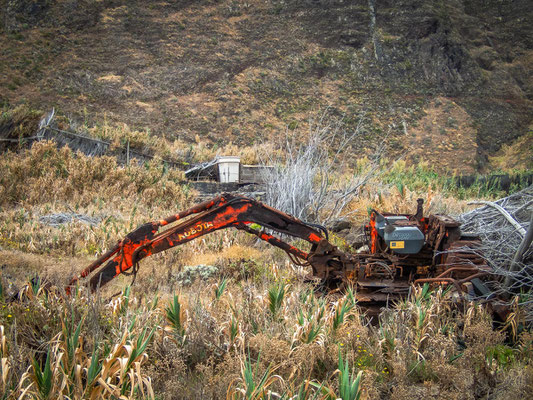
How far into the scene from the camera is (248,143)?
3619cm

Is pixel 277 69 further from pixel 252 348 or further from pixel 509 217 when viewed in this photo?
pixel 252 348

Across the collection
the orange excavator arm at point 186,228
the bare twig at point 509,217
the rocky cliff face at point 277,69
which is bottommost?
the rocky cliff face at point 277,69

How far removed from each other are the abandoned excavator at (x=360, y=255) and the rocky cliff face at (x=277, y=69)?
99.9 ft

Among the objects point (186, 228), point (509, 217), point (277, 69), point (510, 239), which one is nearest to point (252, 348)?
point (186, 228)

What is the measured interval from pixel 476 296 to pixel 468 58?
48616 mm

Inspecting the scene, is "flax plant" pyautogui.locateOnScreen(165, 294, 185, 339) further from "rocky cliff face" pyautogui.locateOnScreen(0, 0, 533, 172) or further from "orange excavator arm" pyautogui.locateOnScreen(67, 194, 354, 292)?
"rocky cliff face" pyautogui.locateOnScreen(0, 0, 533, 172)

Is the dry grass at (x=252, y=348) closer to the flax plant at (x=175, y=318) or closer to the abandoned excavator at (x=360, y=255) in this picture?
the flax plant at (x=175, y=318)

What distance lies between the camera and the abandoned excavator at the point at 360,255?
5.15 m

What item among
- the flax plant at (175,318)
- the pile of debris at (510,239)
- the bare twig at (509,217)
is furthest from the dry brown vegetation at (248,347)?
the bare twig at (509,217)

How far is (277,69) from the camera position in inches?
1753

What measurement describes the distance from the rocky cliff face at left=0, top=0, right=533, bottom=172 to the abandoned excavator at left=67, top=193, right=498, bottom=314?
30.4 meters

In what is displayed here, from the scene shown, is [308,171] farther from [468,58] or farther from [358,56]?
[468,58]

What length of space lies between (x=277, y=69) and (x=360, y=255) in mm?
40352

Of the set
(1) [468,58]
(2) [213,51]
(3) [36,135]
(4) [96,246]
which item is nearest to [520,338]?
(4) [96,246]
